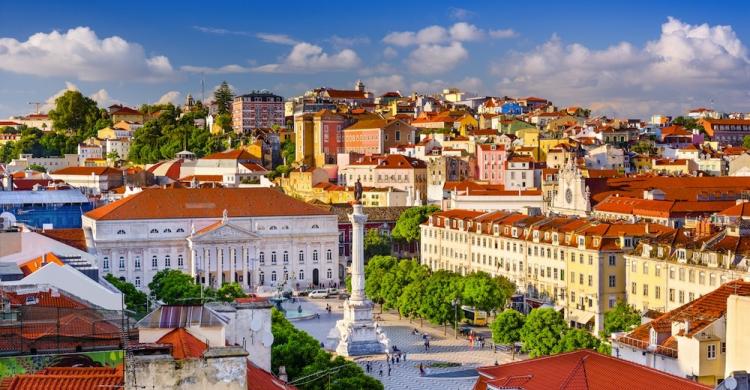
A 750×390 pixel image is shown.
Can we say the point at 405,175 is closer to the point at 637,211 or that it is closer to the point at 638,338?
the point at 637,211

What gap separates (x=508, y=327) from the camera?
5447 centimetres

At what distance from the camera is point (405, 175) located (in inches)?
4663

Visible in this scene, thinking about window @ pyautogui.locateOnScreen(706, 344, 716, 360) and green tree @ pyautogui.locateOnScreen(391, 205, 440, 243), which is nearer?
window @ pyautogui.locateOnScreen(706, 344, 716, 360)

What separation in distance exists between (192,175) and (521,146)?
38142 mm

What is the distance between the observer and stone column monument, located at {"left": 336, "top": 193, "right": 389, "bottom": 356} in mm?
57281

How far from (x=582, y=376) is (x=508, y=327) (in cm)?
3147

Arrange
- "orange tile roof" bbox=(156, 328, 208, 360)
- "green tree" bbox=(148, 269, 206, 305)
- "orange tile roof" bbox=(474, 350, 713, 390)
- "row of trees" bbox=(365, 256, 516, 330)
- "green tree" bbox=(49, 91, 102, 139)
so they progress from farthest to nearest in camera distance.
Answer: "green tree" bbox=(49, 91, 102, 139), "row of trees" bbox=(365, 256, 516, 330), "green tree" bbox=(148, 269, 206, 305), "orange tile roof" bbox=(474, 350, 713, 390), "orange tile roof" bbox=(156, 328, 208, 360)

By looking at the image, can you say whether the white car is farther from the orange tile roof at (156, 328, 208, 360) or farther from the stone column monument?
the orange tile roof at (156, 328, 208, 360)

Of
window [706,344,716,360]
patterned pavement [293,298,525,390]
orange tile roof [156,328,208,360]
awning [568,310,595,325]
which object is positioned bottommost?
patterned pavement [293,298,525,390]

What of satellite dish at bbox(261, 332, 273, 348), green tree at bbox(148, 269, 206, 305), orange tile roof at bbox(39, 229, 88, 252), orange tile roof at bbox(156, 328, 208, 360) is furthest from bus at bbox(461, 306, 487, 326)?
orange tile roof at bbox(156, 328, 208, 360)

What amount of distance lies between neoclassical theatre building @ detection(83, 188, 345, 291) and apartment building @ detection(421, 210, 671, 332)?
446 inches

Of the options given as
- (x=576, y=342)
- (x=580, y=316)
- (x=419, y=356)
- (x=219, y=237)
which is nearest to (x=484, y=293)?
(x=580, y=316)

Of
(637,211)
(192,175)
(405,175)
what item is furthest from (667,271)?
(192,175)

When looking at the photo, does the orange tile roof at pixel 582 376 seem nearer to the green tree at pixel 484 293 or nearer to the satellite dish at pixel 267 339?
the satellite dish at pixel 267 339
